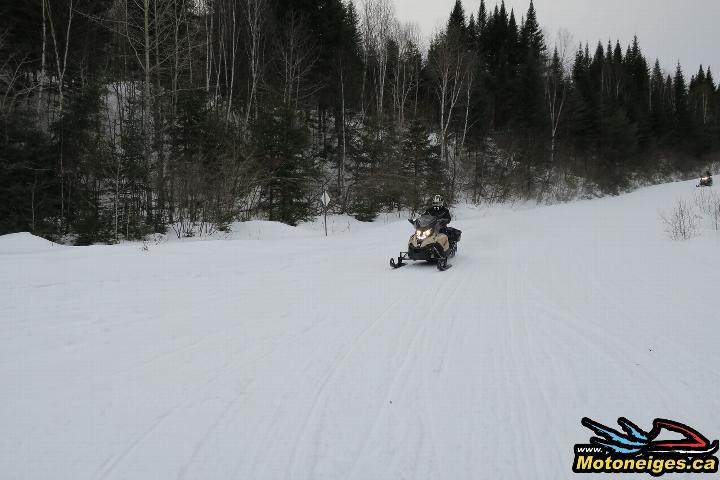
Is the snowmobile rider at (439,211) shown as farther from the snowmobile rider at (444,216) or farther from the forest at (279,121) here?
the forest at (279,121)

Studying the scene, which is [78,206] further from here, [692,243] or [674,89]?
[674,89]

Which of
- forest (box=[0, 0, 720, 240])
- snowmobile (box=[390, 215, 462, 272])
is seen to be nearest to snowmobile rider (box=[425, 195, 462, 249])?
snowmobile (box=[390, 215, 462, 272])

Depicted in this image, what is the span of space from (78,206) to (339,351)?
50.1 ft

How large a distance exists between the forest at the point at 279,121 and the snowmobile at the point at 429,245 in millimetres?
8878

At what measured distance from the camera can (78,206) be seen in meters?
15.2

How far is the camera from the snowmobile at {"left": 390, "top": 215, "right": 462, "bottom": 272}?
31.4 feet

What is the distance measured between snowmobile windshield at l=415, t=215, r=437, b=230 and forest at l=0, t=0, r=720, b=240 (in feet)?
29.1

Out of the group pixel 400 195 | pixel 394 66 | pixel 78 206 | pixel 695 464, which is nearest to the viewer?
pixel 695 464

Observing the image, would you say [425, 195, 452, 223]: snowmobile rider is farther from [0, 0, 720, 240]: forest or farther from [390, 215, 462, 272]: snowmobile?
[0, 0, 720, 240]: forest

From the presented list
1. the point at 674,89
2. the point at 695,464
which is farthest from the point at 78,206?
the point at 674,89

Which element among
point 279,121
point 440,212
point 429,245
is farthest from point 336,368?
point 279,121

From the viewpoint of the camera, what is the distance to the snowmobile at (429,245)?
9570 mm

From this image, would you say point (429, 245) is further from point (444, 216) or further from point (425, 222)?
point (444, 216)

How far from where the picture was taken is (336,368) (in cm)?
398
